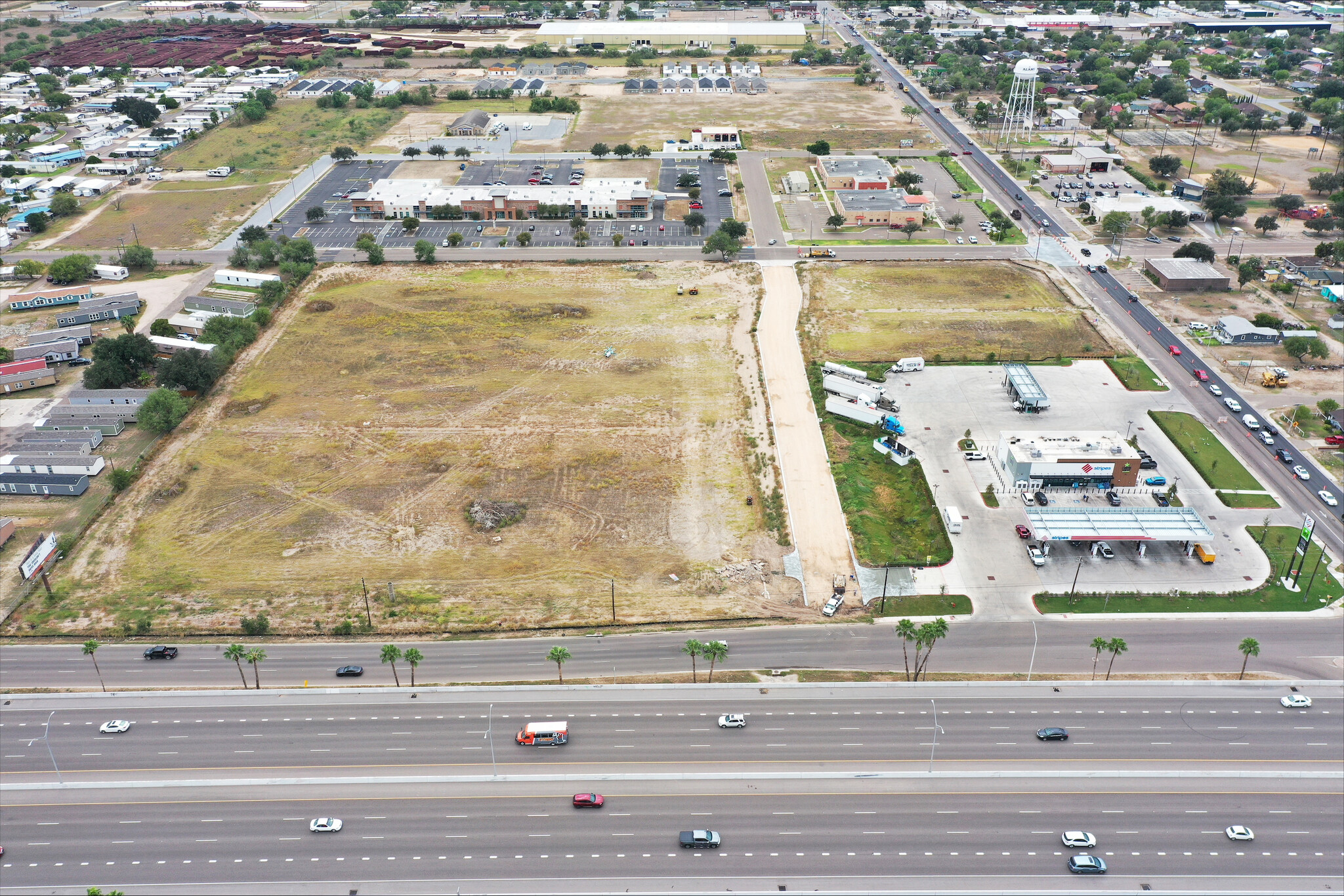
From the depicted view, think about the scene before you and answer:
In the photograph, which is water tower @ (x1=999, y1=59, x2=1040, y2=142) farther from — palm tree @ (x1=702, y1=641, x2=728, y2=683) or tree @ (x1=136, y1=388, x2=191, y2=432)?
tree @ (x1=136, y1=388, x2=191, y2=432)

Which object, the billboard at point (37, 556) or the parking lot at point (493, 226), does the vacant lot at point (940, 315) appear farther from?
the billboard at point (37, 556)

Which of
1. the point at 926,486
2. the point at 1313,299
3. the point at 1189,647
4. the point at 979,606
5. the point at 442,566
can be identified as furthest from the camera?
the point at 1313,299

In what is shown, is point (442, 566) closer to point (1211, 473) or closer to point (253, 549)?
point (253, 549)

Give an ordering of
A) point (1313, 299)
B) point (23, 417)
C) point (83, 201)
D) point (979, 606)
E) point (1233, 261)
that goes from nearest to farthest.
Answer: point (979, 606) → point (23, 417) → point (1313, 299) → point (1233, 261) → point (83, 201)

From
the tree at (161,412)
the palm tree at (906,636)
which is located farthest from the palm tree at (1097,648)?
the tree at (161,412)

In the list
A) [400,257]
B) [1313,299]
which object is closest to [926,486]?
[1313,299]

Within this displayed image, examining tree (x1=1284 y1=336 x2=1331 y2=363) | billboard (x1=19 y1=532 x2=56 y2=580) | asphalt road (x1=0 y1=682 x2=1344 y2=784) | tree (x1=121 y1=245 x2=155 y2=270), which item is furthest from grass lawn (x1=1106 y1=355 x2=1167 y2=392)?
tree (x1=121 y1=245 x2=155 y2=270)
